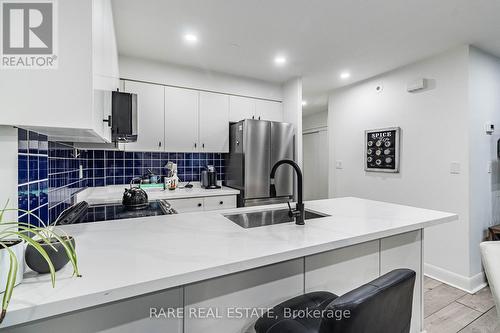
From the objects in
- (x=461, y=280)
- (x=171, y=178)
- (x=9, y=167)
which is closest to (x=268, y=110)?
(x=171, y=178)

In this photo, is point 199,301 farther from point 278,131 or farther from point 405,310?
point 278,131

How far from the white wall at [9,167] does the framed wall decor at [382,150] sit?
3443 millimetres

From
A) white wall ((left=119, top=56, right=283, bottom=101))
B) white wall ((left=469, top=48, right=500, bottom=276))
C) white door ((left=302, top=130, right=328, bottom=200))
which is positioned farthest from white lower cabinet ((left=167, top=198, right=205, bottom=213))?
white door ((left=302, top=130, right=328, bottom=200))

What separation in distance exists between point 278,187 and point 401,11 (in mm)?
2188

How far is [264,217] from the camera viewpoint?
1587 mm

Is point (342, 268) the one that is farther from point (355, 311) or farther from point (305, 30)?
point (305, 30)

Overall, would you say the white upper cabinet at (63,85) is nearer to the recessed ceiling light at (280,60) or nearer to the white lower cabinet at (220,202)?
the white lower cabinet at (220,202)

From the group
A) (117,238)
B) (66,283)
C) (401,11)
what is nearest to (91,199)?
(117,238)

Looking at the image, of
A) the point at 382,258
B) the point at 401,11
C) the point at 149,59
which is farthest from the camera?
the point at 149,59

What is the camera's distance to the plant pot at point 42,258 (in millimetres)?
664

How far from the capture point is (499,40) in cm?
228

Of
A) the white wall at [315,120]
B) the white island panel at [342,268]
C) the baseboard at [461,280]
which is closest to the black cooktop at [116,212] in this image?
the white island panel at [342,268]

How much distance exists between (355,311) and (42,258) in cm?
87

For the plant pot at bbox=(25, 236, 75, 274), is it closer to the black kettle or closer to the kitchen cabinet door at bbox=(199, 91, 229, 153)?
the black kettle
